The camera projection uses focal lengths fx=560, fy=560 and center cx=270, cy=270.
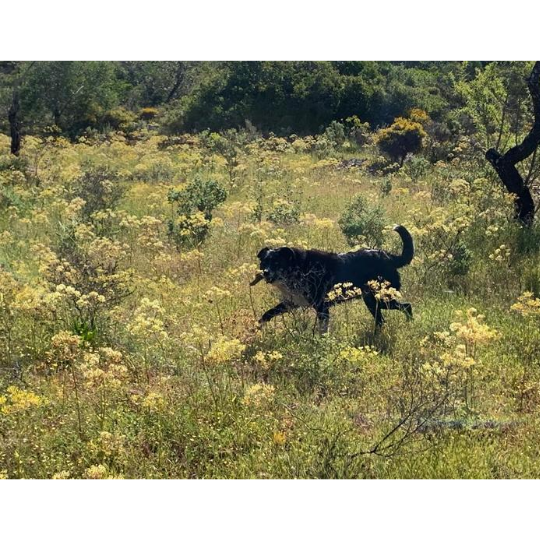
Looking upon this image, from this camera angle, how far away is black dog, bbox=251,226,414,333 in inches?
238

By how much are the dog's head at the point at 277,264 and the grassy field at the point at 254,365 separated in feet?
0.67

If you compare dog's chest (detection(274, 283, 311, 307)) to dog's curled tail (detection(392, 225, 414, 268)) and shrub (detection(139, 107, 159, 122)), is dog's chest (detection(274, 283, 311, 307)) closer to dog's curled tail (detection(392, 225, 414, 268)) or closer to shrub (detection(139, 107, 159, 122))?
dog's curled tail (detection(392, 225, 414, 268))

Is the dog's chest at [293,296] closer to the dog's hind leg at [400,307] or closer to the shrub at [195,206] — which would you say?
the dog's hind leg at [400,307]

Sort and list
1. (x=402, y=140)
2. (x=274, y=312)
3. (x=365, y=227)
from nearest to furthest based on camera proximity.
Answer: (x=274, y=312), (x=365, y=227), (x=402, y=140)

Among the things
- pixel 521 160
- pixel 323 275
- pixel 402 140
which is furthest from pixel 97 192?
pixel 402 140

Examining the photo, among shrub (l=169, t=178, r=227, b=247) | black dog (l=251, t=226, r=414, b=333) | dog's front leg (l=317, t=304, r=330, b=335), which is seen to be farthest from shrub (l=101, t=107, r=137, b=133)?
dog's front leg (l=317, t=304, r=330, b=335)

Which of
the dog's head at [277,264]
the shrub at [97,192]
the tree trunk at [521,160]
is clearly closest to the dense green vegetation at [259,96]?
the shrub at [97,192]

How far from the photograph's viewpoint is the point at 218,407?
4309mm

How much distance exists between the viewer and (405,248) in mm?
6730

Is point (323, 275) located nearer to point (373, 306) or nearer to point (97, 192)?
point (373, 306)

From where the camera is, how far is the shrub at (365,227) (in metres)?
9.01

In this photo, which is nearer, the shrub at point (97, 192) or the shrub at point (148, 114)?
the shrub at point (97, 192)

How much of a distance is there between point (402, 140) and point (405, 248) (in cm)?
1216
